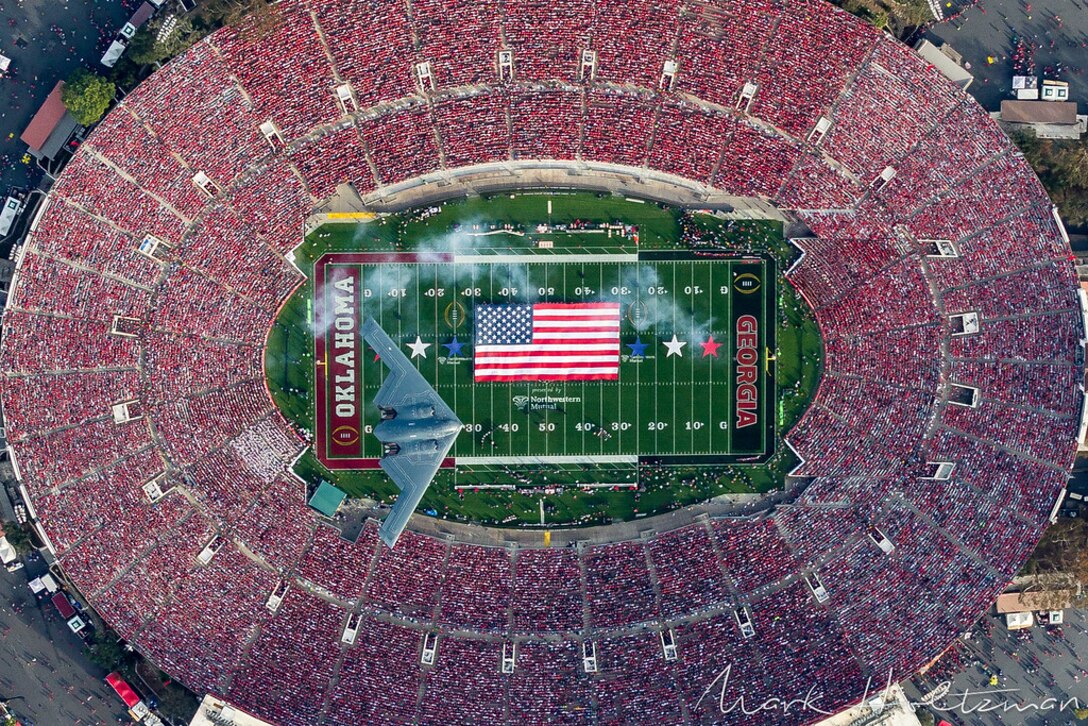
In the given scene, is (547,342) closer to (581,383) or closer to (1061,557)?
(581,383)

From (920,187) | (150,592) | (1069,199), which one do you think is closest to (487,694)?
(150,592)

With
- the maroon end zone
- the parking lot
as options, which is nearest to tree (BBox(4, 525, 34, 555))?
the maroon end zone

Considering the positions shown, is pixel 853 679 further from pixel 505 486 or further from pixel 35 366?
pixel 35 366

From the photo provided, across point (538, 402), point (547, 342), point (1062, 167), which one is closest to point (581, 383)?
point (538, 402)

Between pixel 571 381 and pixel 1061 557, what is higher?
pixel 571 381
